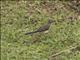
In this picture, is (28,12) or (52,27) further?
A: (28,12)

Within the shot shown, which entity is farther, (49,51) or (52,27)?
(52,27)

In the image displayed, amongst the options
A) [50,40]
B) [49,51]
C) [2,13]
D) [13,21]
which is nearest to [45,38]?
[50,40]

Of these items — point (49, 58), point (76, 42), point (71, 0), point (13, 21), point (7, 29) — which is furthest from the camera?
point (71, 0)

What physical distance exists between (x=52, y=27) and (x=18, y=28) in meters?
1.00

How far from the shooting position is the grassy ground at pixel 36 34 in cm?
845

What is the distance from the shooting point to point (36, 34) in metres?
9.27

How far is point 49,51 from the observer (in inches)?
338

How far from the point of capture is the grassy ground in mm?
8453

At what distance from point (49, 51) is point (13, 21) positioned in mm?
2405

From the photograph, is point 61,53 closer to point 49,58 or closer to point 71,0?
point 49,58

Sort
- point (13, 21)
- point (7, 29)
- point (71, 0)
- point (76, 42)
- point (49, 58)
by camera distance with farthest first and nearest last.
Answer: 1. point (71, 0)
2. point (13, 21)
3. point (7, 29)
4. point (76, 42)
5. point (49, 58)

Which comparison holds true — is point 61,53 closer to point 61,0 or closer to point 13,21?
point 13,21

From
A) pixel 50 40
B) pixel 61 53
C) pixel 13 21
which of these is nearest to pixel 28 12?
pixel 13 21

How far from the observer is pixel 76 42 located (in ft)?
29.7
